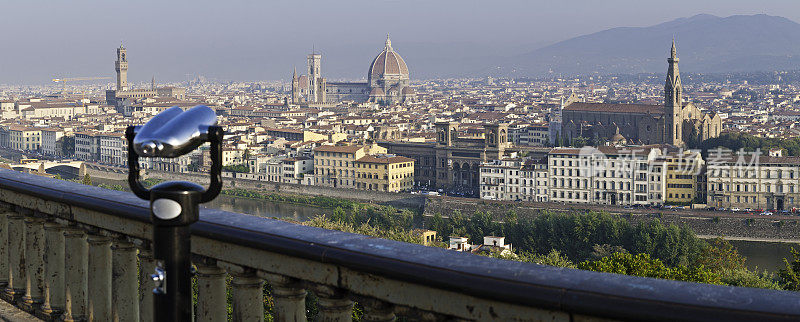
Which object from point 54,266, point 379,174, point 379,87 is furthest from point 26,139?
point 379,87

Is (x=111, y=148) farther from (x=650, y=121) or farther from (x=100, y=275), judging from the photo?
(x=100, y=275)

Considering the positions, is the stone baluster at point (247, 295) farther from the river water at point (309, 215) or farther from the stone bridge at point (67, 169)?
the stone bridge at point (67, 169)

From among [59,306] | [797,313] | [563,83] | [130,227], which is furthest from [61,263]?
[563,83]

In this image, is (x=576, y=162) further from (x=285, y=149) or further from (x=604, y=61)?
(x=604, y=61)

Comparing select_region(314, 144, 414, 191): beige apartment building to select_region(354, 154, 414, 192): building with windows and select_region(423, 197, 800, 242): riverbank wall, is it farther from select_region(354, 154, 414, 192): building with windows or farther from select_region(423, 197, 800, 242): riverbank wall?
select_region(423, 197, 800, 242): riverbank wall

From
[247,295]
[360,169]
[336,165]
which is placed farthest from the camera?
[336,165]

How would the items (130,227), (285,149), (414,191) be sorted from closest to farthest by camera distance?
(130,227) < (414,191) < (285,149)

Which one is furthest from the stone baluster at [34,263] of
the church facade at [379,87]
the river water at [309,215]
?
the church facade at [379,87]
